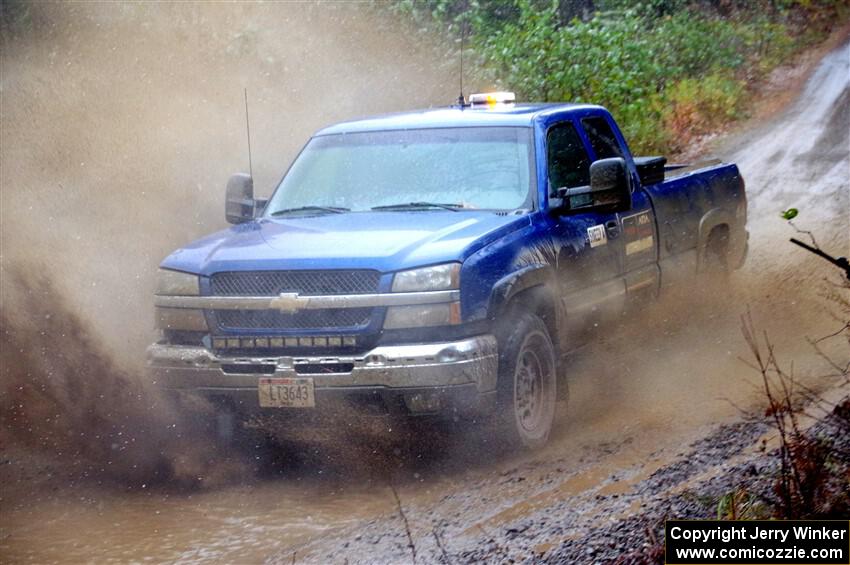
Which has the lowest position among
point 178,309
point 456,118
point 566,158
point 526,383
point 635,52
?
point 526,383

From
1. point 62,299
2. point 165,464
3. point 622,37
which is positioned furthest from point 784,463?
point 622,37

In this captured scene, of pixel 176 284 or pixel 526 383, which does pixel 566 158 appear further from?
pixel 176 284

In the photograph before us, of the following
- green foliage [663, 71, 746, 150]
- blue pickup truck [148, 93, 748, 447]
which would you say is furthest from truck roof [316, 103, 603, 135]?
green foliage [663, 71, 746, 150]

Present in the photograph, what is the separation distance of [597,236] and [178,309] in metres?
2.66

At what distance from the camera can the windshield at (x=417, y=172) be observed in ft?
23.3

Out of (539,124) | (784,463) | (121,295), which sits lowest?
(121,295)

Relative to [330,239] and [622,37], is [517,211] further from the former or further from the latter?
[622,37]

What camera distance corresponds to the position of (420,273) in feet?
19.9

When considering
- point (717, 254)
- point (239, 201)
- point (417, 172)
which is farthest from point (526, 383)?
point (717, 254)

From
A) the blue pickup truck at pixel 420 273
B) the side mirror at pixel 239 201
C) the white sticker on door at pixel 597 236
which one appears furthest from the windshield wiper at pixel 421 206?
the side mirror at pixel 239 201

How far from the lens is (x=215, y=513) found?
592cm

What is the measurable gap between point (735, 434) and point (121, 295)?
689 cm

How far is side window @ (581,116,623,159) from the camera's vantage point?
820 cm

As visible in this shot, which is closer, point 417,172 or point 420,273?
point 420,273
